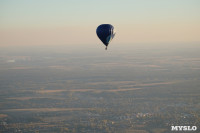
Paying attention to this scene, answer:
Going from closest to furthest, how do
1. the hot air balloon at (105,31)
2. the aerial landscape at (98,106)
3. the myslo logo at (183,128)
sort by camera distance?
Answer: the hot air balloon at (105,31) → the myslo logo at (183,128) → the aerial landscape at (98,106)

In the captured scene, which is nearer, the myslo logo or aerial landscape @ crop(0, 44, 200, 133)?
the myslo logo

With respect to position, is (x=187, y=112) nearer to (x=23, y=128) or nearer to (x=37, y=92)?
(x=23, y=128)

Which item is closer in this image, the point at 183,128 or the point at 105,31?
the point at 105,31

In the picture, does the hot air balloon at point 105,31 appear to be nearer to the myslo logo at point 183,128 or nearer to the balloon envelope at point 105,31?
the balloon envelope at point 105,31

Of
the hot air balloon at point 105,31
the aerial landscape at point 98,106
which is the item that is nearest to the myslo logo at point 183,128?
the aerial landscape at point 98,106

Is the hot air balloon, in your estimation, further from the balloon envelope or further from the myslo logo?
the myslo logo

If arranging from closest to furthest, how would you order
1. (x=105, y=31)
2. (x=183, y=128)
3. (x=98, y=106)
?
(x=105, y=31), (x=183, y=128), (x=98, y=106)

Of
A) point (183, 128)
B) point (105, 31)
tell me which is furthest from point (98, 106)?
point (105, 31)

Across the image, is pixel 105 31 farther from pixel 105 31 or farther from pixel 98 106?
pixel 98 106

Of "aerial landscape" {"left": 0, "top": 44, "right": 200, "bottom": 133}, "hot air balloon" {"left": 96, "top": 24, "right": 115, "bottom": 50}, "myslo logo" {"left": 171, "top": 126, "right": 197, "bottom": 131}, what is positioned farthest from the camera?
"aerial landscape" {"left": 0, "top": 44, "right": 200, "bottom": 133}

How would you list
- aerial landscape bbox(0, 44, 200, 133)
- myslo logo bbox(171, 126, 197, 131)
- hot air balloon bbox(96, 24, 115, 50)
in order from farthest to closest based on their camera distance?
aerial landscape bbox(0, 44, 200, 133)
myslo logo bbox(171, 126, 197, 131)
hot air balloon bbox(96, 24, 115, 50)

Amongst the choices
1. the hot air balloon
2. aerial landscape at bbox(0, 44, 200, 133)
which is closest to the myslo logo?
aerial landscape at bbox(0, 44, 200, 133)
